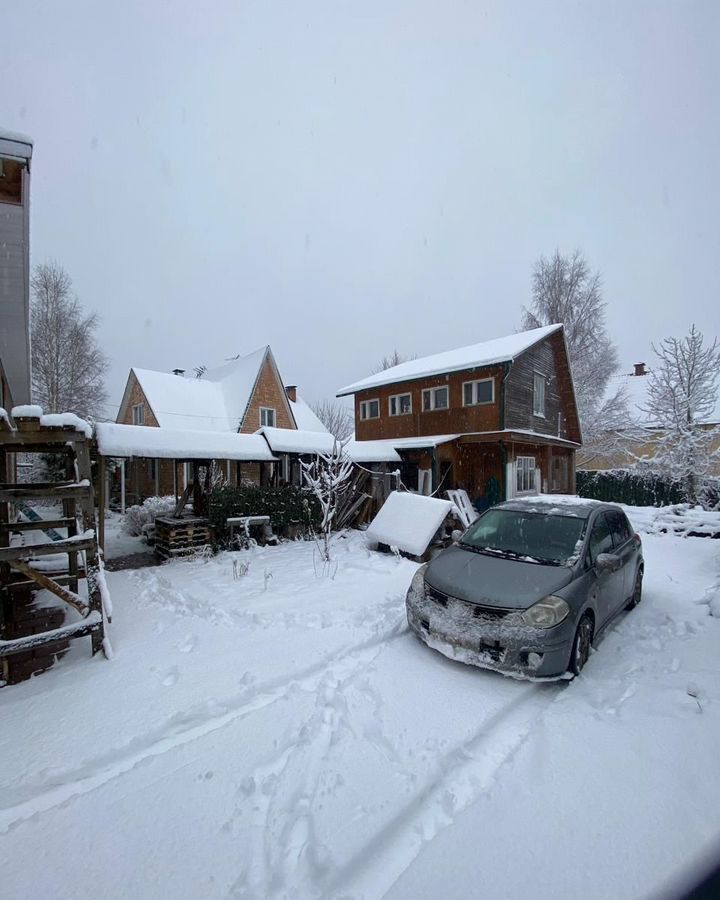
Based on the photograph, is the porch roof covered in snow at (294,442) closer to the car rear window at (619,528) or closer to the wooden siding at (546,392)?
the car rear window at (619,528)

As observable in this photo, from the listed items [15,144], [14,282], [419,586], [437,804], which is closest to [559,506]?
[419,586]

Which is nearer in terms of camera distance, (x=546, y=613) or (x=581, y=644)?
(x=546, y=613)

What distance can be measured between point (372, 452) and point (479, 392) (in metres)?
5.20

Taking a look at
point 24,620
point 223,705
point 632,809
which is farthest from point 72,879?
point 24,620

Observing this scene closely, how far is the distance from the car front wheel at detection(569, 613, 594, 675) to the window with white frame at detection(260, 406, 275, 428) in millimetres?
20708

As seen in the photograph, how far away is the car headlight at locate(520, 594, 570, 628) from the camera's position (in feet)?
12.4

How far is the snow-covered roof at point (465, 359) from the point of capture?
16.2 m

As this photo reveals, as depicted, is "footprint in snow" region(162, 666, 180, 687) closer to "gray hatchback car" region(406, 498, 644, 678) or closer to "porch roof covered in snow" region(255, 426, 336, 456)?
"gray hatchback car" region(406, 498, 644, 678)

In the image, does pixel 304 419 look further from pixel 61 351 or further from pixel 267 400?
pixel 61 351

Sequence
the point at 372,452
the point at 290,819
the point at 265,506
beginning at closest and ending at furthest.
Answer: the point at 290,819
the point at 265,506
the point at 372,452

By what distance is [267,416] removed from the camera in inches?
936

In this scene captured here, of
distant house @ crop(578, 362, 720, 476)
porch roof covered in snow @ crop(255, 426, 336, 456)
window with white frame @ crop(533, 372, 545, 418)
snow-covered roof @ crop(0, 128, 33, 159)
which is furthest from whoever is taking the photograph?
distant house @ crop(578, 362, 720, 476)

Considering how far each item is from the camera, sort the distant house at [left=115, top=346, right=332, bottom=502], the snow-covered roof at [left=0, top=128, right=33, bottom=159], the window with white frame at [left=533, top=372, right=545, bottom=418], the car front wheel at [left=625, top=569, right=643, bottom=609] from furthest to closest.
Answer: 1. the distant house at [left=115, top=346, right=332, bottom=502]
2. the window with white frame at [left=533, top=372, right=545, bottom=418]
3. the car front wheel at [left=625, top=569, right=643, bottom=609]
4. the snow-covered roof at [left=0, top=128, right=33, bottom=159]

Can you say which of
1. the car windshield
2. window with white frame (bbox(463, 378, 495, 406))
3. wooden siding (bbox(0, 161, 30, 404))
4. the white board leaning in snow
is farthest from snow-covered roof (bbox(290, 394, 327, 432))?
the car windshield
